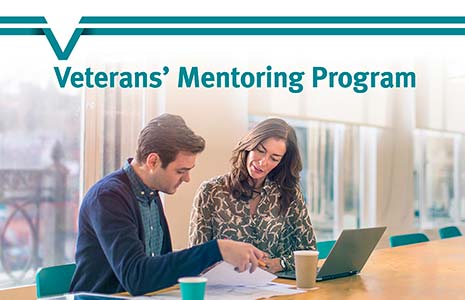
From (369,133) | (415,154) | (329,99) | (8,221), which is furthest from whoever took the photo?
(415,154)

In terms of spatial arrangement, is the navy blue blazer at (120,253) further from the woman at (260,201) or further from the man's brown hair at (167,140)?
the woman at (260,201)

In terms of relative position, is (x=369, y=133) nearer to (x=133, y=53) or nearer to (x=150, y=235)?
(x=133, y=53)

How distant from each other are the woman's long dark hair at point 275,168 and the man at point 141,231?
2.16 feet

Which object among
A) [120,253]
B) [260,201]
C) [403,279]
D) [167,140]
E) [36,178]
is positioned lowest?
[403,279]

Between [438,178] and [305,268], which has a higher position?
[438,178]

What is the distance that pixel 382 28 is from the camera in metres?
5.59

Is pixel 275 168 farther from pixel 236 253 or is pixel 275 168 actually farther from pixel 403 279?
pixel 236 253

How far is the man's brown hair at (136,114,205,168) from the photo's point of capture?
6.72ft

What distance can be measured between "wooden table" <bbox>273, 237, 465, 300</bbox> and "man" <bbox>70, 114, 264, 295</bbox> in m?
0.31

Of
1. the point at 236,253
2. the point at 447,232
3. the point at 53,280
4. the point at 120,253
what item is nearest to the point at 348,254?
the point at 236,253

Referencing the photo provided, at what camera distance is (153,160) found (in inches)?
81.7

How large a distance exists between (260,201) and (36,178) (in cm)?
136

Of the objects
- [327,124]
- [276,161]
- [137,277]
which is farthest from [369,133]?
[137,277]

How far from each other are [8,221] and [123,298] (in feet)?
6.30
